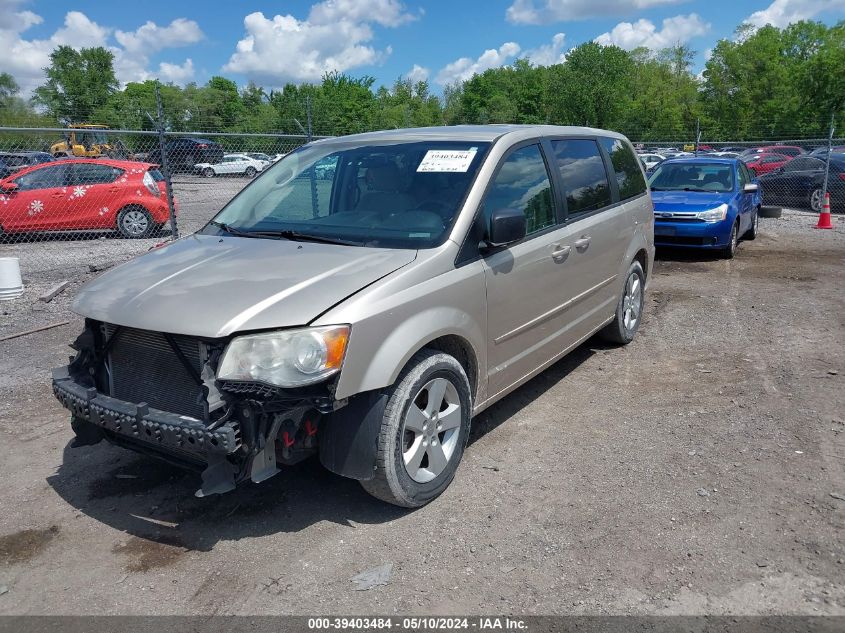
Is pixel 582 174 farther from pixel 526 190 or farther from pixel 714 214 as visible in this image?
pixel 714 214

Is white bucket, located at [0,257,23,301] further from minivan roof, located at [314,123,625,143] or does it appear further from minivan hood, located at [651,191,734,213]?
minivan hood, located at [651,191,734,213]

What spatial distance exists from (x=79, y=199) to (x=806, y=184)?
16.5 metres

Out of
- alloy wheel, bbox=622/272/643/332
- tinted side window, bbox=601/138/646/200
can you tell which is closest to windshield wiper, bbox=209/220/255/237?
tinted side window, bbox=601/138/646/200

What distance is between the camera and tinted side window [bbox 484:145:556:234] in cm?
409

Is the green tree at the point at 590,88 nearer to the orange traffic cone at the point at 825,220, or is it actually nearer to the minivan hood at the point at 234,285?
the orange traffic cone at the point at 825,220

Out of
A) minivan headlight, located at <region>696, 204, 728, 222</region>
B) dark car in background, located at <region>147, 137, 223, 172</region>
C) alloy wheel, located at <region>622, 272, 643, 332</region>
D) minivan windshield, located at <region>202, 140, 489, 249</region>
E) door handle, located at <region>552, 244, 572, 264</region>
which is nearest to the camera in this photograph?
minivan windshield, located at <region>202, 140, 489, 249</region>

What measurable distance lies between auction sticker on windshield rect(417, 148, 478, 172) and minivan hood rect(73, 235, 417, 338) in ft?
2.53

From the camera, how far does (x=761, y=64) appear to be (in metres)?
57.6

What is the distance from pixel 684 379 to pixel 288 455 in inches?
140

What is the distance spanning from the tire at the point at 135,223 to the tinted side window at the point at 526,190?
10.8 meters

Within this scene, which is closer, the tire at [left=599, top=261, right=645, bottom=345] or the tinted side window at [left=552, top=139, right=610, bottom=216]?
the tinted side window at [left=552, top=139, right=610, bottom=216]

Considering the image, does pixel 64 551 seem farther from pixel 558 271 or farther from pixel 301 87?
pixel 301 87

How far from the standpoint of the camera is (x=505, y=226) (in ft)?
12.3

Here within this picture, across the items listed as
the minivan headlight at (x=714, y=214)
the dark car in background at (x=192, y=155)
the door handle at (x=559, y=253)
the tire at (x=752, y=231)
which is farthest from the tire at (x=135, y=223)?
the tire at (x=752, y=231)
